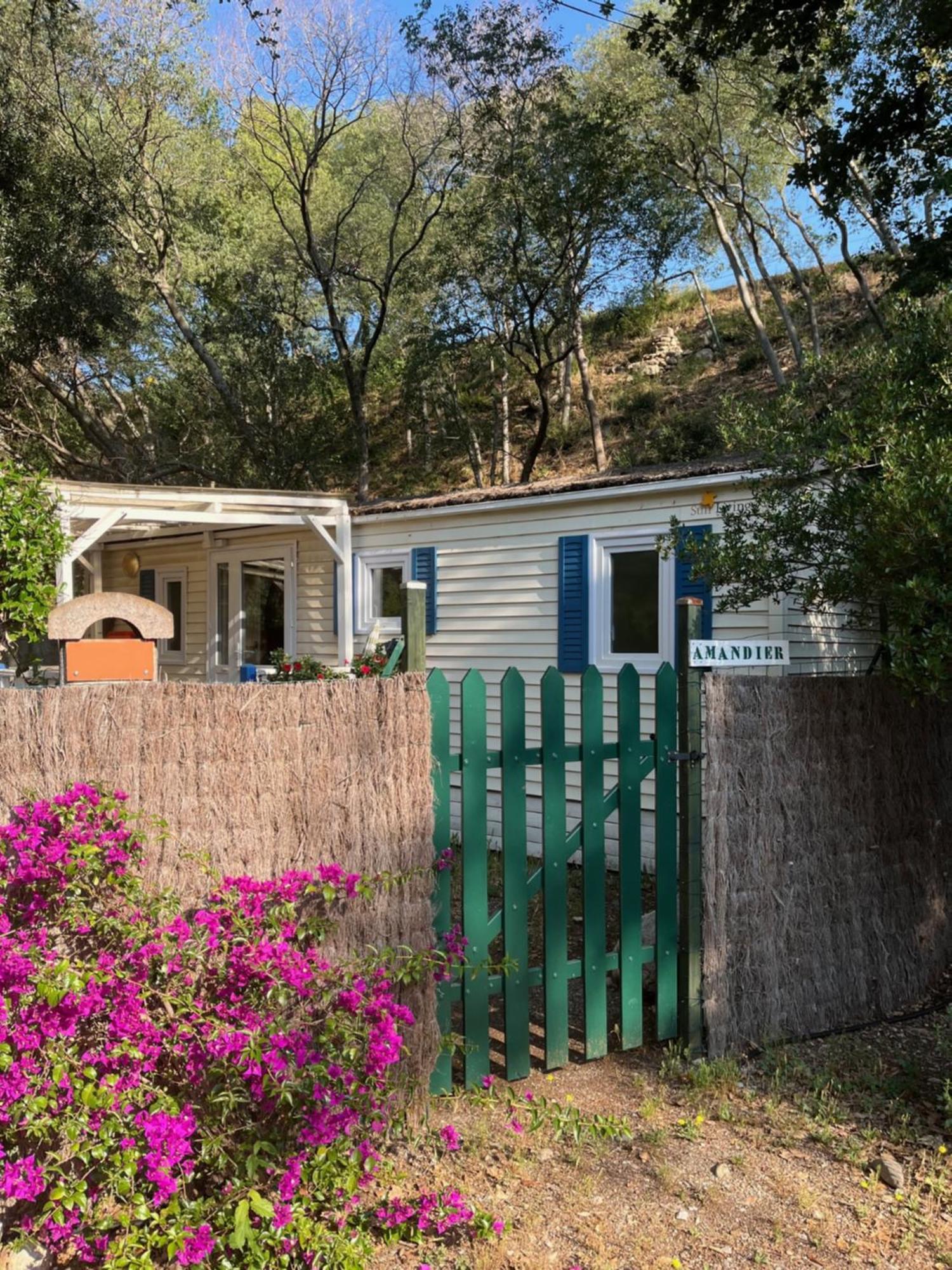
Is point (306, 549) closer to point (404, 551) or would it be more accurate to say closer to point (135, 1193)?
point (404, 551)

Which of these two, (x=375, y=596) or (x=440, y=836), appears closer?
(x=440, y=836)

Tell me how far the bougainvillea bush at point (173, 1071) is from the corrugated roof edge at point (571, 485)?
214 inches

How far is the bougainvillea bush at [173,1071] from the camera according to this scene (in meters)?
2.30

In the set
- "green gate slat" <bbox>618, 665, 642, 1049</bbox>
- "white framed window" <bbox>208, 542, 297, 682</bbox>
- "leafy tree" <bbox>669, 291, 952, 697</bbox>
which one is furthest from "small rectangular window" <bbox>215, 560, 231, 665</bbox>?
"green gate slat" <bbox>618, 665, 642, 1049</bbox>

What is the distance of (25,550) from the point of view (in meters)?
6.99

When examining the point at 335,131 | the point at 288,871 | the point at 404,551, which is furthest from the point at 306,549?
the point at 335,131

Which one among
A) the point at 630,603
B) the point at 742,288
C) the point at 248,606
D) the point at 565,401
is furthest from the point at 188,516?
the point at 565,401

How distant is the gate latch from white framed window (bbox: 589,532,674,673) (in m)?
3.99

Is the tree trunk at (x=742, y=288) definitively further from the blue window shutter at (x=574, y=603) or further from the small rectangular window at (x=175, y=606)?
the blue window shutter at (x=574, y=603)

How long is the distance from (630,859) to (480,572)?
562 centimetres

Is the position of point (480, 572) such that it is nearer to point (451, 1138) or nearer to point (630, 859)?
point (630, 859)

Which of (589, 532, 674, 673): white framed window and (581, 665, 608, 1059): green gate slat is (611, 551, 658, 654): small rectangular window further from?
(581, 665, 608, 1059): green gate slat

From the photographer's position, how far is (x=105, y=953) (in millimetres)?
2562

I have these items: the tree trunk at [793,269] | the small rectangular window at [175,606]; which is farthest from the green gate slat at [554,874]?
the tree trunk at [793,269]
